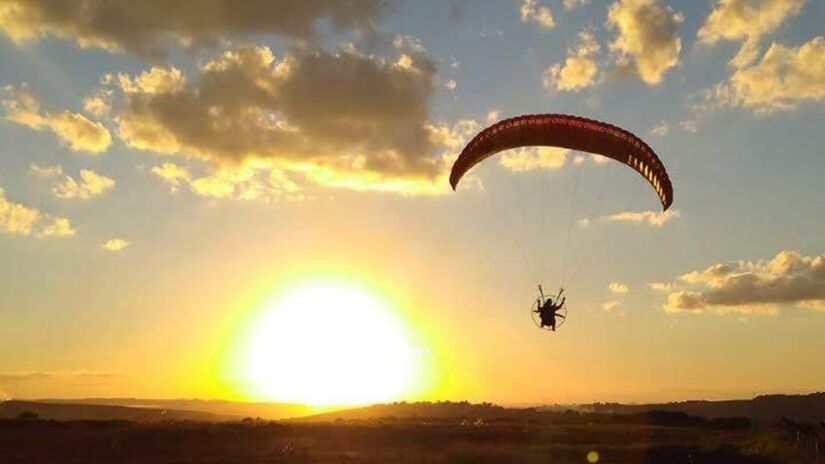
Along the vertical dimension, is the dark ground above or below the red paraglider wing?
below

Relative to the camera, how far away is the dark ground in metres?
33.8

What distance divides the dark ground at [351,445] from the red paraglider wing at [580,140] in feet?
42.7

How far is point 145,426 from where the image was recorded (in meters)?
41.9

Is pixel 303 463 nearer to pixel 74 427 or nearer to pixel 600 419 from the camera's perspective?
pixel 74 427

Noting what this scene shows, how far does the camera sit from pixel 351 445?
40.3 m

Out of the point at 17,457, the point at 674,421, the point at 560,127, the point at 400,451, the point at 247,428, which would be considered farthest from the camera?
the point at 674,421

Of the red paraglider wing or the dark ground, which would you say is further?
the dark ground

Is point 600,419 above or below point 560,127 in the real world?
below

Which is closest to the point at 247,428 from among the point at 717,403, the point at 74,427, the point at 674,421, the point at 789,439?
the point at 74,427

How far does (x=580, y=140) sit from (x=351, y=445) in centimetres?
2096

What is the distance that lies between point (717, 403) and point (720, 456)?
17056 centimetres

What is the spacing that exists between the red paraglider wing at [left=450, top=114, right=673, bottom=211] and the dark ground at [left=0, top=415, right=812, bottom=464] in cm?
1303

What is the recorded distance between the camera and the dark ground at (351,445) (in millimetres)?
33750

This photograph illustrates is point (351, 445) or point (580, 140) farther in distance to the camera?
point (351, 445)
